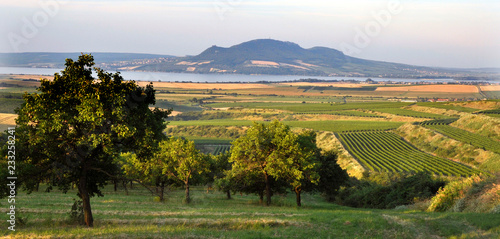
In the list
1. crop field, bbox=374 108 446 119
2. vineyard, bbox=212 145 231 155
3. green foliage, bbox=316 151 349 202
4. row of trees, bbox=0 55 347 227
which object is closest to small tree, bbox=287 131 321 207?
green foliage, bbox=316 151 349 202

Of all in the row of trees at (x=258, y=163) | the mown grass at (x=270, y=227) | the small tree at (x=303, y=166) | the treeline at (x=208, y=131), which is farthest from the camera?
the treeline at (x=208, y=131)

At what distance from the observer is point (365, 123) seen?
164m

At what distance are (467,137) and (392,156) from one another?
86.0 ft

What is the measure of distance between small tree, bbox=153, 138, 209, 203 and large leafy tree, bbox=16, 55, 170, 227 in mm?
24516

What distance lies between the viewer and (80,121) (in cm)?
1889

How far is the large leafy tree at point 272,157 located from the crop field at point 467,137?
7116 cm

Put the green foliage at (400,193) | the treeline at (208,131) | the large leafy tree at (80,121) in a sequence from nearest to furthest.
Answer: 1. the large leafy tree at (80,121)
2. the green foliage at (400,193)
3. the treeline at (208,131)

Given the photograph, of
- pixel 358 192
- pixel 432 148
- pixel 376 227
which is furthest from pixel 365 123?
pixel 376 227

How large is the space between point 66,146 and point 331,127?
473 feet

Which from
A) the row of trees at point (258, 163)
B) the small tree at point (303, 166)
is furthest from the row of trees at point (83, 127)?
the small tree at point (303, 166)

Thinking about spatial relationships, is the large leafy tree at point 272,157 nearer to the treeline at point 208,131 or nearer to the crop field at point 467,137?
the crop field at point 467,137

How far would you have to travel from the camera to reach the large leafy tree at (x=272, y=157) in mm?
38719

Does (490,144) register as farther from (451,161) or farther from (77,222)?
(77,222)

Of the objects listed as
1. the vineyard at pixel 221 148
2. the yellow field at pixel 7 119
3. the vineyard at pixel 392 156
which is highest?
the yellow field at pixel 7 119
